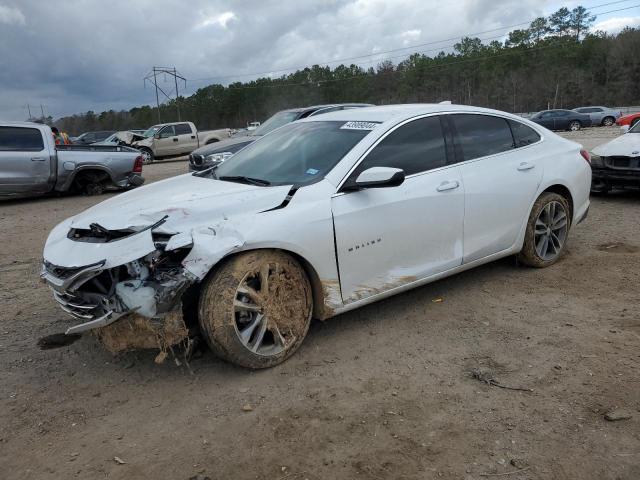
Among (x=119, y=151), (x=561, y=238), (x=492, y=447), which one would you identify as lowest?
(x=492, y=447)

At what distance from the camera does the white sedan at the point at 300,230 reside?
123 inches

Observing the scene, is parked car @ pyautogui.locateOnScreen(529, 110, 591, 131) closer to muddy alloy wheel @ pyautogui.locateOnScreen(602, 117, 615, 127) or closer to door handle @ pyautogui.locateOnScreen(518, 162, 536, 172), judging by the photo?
muddy alloy wheel @ pyautogui.locateOnScreen(602, 117, 615, 127)

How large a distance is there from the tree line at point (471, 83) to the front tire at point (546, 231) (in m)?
69.3

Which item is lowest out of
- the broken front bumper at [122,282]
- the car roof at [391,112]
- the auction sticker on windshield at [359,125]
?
the broken front bumper at [122,282]

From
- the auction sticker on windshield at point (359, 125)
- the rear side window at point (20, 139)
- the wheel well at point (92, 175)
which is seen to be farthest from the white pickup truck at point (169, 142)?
the auction sticker on windshield at point (359, 125)

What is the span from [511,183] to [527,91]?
2902 inches

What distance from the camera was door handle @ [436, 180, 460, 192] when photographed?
4094 millimetres

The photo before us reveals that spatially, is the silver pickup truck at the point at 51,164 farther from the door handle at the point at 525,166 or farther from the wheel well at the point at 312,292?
the door handle at the point at 525,166

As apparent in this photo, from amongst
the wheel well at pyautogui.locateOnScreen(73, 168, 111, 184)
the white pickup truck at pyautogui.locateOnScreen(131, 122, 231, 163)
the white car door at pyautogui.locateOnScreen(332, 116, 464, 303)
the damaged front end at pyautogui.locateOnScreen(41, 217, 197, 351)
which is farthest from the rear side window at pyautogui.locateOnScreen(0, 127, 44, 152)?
the white pickup truck at pyautogui.locateOnScreen(131, 122, 231, 163)

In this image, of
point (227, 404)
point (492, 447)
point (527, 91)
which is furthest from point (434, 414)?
point (527, 91)

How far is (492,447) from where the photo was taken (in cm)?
260

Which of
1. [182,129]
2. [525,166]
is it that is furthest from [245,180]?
[182,129]

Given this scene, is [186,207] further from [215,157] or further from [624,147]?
[624,147]

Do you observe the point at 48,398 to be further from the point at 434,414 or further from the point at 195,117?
the point at 195,117
